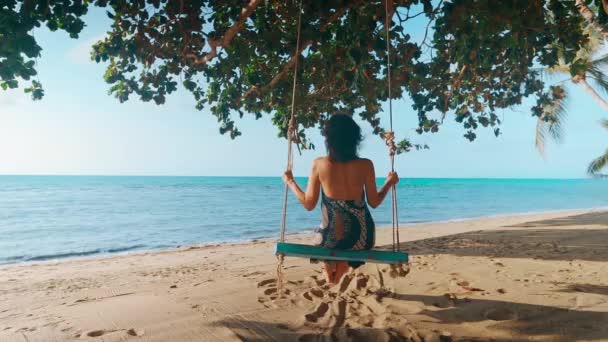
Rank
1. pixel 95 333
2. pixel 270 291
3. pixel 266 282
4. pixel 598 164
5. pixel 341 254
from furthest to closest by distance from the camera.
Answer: pixel 598 164 → pixel 266 282 → pixel 270 291 → pixel 95 333 → pixel 341 254

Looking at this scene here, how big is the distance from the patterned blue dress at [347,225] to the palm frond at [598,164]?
20.1 meters

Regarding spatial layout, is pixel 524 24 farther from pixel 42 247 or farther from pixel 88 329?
pixel 42 247

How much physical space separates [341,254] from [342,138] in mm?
831

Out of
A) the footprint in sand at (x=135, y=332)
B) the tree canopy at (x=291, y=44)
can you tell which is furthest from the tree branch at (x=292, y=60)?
the footprint in sand at (x=135, y=332)

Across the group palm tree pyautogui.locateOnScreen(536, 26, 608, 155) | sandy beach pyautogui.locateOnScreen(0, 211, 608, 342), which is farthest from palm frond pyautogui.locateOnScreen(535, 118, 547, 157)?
sandy beach pyautogui.locateOnScreen(0, 211, 608, 342)

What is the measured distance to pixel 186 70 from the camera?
4.82 metres

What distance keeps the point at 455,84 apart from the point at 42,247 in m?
11.1

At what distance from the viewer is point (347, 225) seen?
2.86 m

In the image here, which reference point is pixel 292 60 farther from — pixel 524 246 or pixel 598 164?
pixel 598 164

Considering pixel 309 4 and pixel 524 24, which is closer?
pixel 309 4

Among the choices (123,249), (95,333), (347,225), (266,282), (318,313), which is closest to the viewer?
(95,333)

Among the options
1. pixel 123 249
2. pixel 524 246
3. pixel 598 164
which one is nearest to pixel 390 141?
pixel 524 246

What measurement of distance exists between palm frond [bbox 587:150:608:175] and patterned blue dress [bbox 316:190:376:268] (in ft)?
65.8

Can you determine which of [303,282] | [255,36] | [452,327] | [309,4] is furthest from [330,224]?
[255,36]
